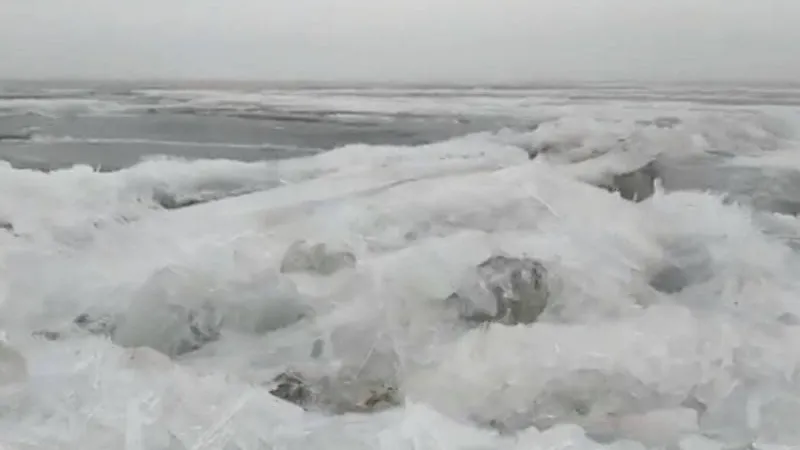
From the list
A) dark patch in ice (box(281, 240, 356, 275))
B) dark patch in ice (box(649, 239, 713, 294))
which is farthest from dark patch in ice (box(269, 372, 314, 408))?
dark patch in ice (box(649, 239, 713, 294))

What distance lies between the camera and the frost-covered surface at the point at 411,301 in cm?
93

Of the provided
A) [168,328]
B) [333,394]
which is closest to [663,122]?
[333,394]

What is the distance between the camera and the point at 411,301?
0.98m

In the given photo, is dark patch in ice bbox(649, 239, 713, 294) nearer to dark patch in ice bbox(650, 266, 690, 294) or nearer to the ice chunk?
dark patch in ice bbox(650, 266, 690, 294)

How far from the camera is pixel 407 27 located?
1.08 m

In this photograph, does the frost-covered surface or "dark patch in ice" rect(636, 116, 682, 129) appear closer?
the frost-covered surface

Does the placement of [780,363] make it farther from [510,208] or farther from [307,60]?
[307,60]

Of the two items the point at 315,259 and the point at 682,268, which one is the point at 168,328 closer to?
the point at 315,259

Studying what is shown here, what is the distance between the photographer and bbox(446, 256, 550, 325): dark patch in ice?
3.20 feet

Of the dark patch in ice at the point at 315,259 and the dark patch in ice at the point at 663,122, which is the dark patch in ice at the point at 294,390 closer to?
the dark patch in ice at the point at 315,259

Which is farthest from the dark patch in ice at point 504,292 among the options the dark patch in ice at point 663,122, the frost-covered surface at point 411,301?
the dark patch in ice at point 663,122

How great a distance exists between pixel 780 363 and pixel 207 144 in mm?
744

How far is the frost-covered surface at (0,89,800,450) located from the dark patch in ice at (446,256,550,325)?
0.01 metres

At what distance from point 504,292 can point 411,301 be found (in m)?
0.11
